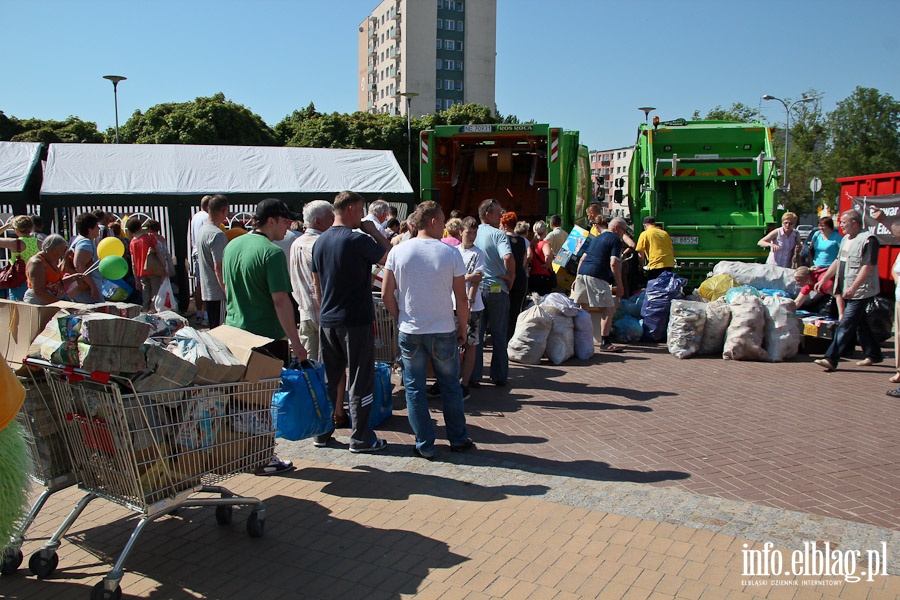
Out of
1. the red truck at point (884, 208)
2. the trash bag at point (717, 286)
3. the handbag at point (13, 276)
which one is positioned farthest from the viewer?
the red truck at point (884, 208)

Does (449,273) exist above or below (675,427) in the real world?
above

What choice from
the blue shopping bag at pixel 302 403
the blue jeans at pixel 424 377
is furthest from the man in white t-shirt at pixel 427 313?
the blue shopping bag at pixel 302 403

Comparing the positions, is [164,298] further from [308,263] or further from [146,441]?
[146,441]

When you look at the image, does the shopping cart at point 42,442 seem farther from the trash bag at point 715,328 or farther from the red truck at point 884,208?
the red truck at point 884,208

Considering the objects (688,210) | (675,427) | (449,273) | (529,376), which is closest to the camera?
(449,273)

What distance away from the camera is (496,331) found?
7477mm

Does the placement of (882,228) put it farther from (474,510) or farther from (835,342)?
(474,510)

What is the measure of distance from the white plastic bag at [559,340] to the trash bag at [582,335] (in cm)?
17

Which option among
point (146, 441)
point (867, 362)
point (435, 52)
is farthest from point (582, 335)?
point (435, 52)

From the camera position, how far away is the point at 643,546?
3932 mm

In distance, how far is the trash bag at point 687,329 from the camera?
9.06 m

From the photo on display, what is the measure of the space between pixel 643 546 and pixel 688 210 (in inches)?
404

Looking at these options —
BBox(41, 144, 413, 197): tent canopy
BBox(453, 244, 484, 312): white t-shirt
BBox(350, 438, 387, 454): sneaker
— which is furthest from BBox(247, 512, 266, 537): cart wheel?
BBox(41, 144, 413, 197): tent canopy

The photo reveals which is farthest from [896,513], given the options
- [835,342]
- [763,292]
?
[763,292]
